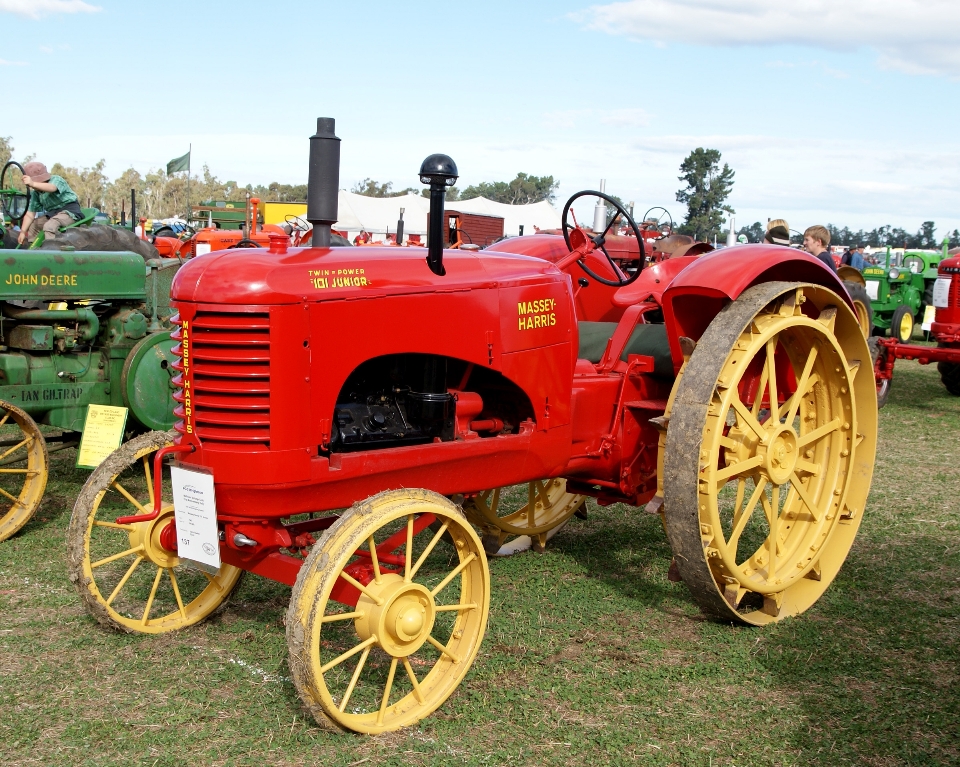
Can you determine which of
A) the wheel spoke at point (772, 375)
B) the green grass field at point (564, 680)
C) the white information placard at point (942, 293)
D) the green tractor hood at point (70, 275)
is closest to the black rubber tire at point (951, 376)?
the white information placard at point (942, 293)

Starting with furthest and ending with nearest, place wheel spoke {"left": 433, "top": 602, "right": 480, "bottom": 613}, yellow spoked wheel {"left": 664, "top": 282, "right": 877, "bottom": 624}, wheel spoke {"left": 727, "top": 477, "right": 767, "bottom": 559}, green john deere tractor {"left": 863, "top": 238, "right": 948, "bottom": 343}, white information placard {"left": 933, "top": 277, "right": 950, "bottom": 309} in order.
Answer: green john deere tractor {"left": 863, "top": 238, "right": 948, "bottom": 343}, white information placard {"left": 933, "top": 277, "right": 950, "bottom": 309}, wheel spoke {"left": 727, "top": 477, "right": 767, "bottom": 559}, yellow spoked wheel {"left": 664, "top": 282, "right": 877, "bottom": 624}, wheel spoke {"left": 433, "top": 602, "right": 480, "bottom": 613}

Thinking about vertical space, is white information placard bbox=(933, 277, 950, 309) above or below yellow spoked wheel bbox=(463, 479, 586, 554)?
above

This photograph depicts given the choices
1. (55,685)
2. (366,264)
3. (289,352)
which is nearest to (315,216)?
(366,264)

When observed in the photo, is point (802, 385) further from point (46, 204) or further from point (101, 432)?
point (46, 204)

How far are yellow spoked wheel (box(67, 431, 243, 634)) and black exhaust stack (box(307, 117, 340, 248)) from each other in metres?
1.07

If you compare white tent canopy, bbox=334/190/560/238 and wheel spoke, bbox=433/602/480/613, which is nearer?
wheel spoke, bbox=433/602/480/613

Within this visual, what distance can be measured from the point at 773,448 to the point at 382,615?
1.63m

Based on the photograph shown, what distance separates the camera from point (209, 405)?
269 centimetres

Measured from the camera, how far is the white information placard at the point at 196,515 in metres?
2.71

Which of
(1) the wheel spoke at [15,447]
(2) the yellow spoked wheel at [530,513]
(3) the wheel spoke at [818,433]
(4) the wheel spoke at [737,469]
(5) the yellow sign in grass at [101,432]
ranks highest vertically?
(3) the wheel spoke at [818,433]

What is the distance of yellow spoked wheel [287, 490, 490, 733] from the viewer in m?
2.53

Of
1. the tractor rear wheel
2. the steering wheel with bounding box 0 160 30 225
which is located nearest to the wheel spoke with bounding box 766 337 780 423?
the steering wheel with bounding box 0 160 30 225

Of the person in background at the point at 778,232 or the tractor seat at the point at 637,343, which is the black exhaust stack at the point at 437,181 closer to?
the tractor seat at the point at 637,343

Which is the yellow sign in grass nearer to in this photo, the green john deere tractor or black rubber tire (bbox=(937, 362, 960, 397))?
black rubber tire (bbox=(937, 362, 960, 397))
